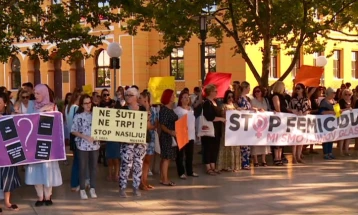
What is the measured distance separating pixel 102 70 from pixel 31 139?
26866 mm

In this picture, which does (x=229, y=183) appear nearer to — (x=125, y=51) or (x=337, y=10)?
(x=337, y=10)

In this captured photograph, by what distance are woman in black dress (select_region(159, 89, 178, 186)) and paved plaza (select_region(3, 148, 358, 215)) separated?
0.56 m

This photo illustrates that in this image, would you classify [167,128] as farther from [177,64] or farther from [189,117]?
[177,64]

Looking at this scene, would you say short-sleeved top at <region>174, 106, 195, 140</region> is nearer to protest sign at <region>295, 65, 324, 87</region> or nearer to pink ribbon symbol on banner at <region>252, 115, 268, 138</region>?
pink ribbon symbol on banner at <region>252, 115, 268, 138</region>

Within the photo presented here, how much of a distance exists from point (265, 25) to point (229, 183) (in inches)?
348

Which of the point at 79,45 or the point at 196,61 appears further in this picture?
the point at 196,61

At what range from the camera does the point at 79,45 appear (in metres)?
15.8

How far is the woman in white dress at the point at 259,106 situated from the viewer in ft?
43.6

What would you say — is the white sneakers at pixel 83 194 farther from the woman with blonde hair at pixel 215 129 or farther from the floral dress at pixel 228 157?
the floral dress at pixel 228 157

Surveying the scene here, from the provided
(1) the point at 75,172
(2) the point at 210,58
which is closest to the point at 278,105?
(1) the point at 75,172

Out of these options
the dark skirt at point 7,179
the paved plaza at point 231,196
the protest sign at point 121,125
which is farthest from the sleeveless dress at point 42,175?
the protest sign at point 121,125

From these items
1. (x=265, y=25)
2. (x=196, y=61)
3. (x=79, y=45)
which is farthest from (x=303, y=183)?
(x=196, y=61)

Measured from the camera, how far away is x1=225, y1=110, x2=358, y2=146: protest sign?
12.6m

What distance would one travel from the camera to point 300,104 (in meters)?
13.8
